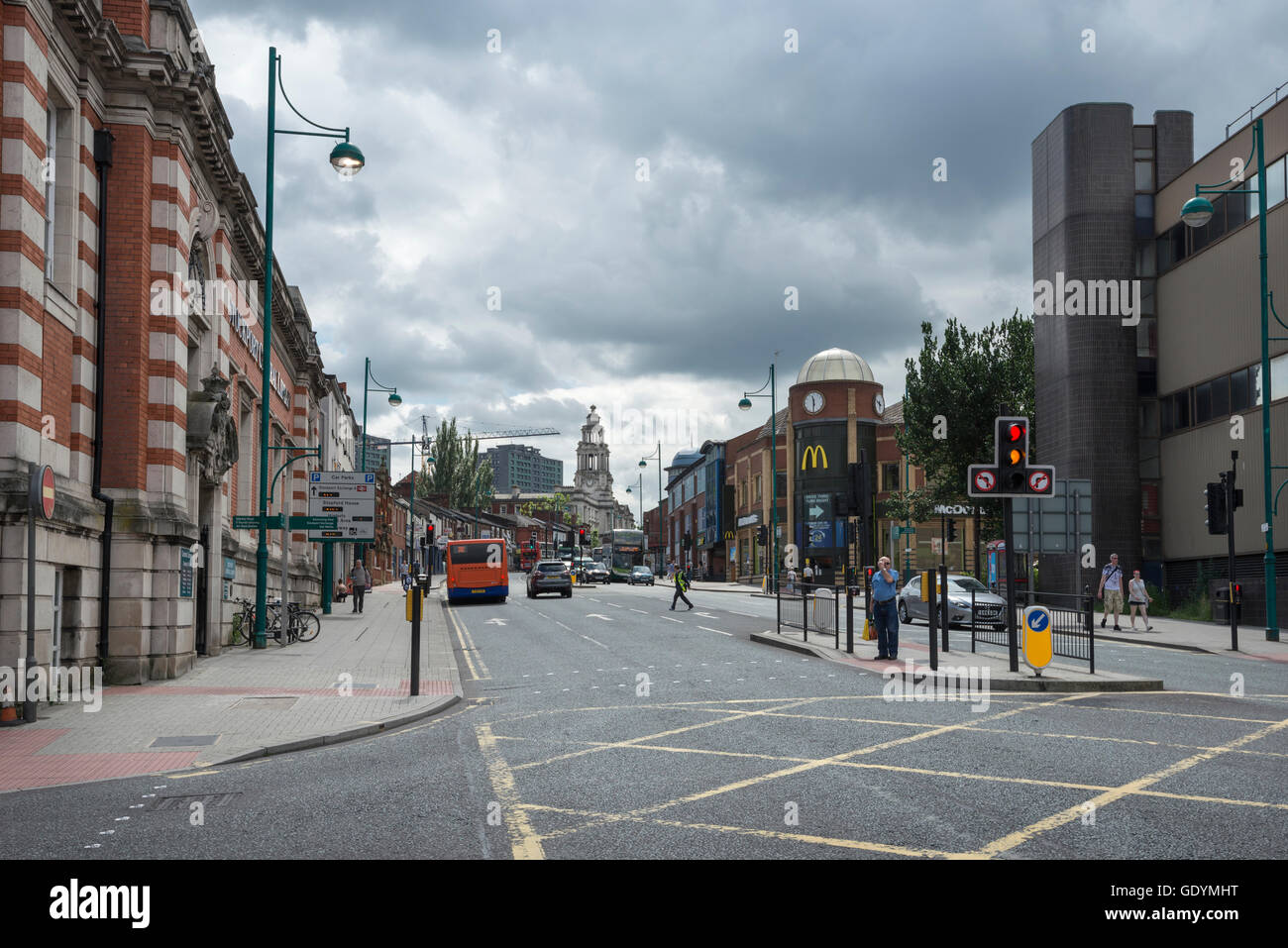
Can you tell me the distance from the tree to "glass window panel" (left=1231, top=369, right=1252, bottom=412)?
1427 cm

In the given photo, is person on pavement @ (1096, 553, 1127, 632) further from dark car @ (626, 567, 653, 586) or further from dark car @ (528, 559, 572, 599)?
dark car @ (626, 567, 653, 586)

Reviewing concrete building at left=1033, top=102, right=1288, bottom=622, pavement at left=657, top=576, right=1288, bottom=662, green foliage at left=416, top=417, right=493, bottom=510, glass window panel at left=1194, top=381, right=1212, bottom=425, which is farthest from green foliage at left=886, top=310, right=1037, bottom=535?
green foliage at left=416, top=417, right=493, bottom=510

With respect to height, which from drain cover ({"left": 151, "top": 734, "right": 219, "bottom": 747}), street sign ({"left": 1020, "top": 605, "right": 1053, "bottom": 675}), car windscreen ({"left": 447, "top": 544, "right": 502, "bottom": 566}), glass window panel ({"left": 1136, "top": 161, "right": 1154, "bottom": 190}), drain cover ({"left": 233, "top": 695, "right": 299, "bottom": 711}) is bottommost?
drain cover ({"left": 233, "top": 695, "right": 299, "bottom": 711})

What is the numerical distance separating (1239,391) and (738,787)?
2997cm

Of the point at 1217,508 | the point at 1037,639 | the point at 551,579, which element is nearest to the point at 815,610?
the point at 1037,639

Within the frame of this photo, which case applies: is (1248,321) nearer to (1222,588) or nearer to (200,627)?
(1222,588)

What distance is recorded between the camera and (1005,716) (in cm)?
1097

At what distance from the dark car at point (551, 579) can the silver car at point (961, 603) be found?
17.3 m

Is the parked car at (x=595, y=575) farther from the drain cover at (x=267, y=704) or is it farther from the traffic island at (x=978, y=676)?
the drain cover at (x=267, y=704)

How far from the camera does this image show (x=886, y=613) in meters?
17.1

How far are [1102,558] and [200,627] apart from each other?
30.3 meters

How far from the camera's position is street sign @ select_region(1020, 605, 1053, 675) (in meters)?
14.0

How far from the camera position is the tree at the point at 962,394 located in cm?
4638

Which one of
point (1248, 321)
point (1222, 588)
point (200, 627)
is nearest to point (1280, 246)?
point (1248, 321)
